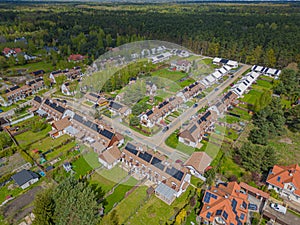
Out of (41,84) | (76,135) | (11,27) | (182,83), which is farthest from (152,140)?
(11,27)

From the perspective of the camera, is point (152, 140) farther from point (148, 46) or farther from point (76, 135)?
point (148, 46)

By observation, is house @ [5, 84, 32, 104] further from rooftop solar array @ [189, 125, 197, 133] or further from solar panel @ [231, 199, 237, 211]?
Result: solar panel @ [231, 199, 237, 211]

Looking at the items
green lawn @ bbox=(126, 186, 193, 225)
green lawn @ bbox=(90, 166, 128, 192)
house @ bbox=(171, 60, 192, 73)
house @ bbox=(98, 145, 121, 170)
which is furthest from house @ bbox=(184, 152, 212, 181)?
house @ bbox=(171, 60, 192, 73)

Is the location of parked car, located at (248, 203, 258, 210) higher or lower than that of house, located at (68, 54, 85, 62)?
higher

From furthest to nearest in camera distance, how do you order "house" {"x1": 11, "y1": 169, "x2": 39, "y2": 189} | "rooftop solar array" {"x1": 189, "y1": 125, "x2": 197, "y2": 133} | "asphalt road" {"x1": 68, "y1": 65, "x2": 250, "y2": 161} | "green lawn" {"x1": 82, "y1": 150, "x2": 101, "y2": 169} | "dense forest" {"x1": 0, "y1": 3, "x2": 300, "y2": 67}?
"dense forest" {"x1": 0, "y1": 3, "x2": 300, "y2": 67} → "rooftop solar array" {"x1": 189, "y1": 125, "x2": 197, "y2": 133} → "asphalt road" {"x1": 68, "y1": 65, "x2": 250, "y2": 161} → "green lawn" {"x1": 82, "y1": 150, "x2": 101, "y2": 169} → "house" {"x1": 11, "y1": 169, "x2": 39, "y2": 189}

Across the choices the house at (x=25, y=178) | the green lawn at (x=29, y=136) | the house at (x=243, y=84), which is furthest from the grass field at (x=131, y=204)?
the house at (x=243, y=84)

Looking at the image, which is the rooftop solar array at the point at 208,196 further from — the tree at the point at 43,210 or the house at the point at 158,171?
the tree at the point at 43,210
